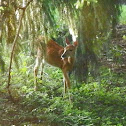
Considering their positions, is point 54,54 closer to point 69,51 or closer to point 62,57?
point 62,57

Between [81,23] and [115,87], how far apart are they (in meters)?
2.02

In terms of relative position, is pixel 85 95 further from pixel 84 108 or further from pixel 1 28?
pixel 1 28

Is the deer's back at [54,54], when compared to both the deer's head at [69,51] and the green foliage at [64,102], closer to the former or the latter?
the deer's head at [69,51]

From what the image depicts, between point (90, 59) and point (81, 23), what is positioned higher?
point (81, 23)

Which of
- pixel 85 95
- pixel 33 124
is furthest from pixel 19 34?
pixel 85 95

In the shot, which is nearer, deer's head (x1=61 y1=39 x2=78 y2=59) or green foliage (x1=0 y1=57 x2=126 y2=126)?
green foliage (x1=0 y1=57 x2=126 y2=126)

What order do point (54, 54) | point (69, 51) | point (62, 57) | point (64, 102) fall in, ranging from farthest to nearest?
point (54, 54) < point (62, 57) < point (69, 51) < point (64, 102)

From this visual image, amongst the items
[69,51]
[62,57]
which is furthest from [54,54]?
[69,51]

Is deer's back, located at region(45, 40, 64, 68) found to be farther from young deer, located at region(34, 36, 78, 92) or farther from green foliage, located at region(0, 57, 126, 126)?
green foliage, located at region(0, 57, 126, 126)

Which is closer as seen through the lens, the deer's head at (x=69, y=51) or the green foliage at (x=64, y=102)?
the green foliage at (x=64, y=102)

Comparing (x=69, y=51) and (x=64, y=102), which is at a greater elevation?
(x=69, y=51)

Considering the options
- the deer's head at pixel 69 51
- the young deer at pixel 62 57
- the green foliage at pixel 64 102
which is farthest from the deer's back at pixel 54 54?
the green foliage at pixel 64 102

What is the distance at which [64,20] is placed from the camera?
558cm

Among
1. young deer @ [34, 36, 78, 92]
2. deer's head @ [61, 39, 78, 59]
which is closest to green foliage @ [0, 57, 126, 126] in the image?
young deer @ [34, 36, 78, 92]
